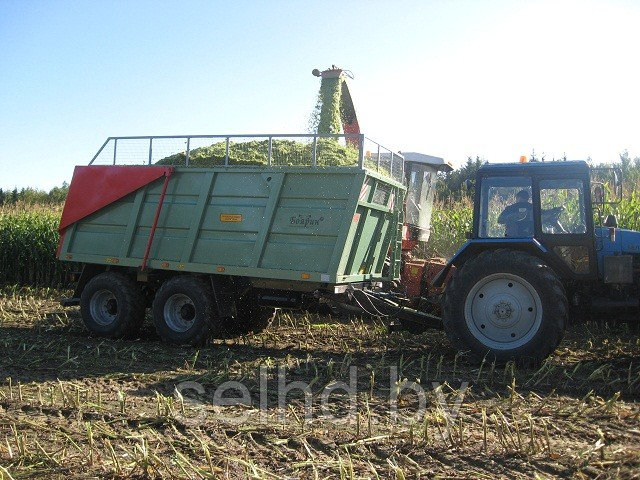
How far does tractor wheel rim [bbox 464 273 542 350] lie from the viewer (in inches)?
250

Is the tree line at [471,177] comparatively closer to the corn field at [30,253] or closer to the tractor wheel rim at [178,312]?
the tractor wheel rim at [178,312]

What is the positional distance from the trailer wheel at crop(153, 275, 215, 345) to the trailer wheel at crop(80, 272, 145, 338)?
0.50m

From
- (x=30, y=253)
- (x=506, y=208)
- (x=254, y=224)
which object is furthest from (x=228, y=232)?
(x=30, y=253)

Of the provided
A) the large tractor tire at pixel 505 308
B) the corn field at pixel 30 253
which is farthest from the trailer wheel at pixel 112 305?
the corn field at pixel 30 253

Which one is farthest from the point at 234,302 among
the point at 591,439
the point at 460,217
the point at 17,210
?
the point at 17,210

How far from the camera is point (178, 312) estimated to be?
318 inches

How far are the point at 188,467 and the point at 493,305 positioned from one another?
154 inches

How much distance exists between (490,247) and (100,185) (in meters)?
5.05

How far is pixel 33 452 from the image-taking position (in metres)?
3.64

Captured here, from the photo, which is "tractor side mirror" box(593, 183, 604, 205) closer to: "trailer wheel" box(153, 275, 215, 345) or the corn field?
"trailer wheel" box(153, 275, 215, 345)

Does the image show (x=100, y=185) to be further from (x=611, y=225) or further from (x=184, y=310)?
(x=611, y=225)

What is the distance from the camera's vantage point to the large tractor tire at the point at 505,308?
6137 millimetres

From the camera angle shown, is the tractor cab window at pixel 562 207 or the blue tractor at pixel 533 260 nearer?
the blue tractor at pixel 533 260

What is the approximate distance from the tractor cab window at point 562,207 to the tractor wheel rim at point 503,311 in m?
0.70
